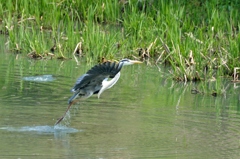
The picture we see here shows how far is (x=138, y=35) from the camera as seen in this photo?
44.3 feet

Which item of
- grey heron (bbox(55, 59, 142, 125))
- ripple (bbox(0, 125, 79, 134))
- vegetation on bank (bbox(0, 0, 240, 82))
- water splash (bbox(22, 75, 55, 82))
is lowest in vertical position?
ripple (bbox(0, 125, 79, 134))

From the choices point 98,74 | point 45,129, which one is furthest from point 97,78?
point 45,129

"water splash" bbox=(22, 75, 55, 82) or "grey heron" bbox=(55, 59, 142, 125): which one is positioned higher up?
"grey heron" bbox=(55, 59, 142, 125)

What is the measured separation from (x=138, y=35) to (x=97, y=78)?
Answer: 5335mm

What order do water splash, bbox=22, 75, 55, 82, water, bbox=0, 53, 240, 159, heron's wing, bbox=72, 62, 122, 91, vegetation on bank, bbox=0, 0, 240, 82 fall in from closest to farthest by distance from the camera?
1. water, bbox=0, 53, 240, 159
2. heron's wing, bbox=72, 62, 122, 91
3. water splash, bbox=22, 75, 55, 82
4. vegetation on bank, bbox=0, 0, 240, 82

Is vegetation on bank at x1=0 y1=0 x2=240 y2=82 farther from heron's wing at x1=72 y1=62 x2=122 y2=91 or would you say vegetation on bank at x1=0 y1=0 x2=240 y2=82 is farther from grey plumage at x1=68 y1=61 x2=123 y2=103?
heron's wing at x1=72 y1=62 x2=122 y2=91

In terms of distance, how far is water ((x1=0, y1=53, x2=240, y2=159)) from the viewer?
7.10 meters

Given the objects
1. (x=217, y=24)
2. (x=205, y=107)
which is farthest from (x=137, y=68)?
(x=205, y=107)

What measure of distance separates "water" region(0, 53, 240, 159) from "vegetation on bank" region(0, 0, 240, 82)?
0.60 m

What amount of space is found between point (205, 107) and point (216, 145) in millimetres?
2242

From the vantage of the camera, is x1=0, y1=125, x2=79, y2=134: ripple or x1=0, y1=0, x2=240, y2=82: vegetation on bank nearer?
x1=0, y1=125, x2=79, y2=134: ripple

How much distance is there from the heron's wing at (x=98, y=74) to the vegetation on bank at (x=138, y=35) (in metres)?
3.21

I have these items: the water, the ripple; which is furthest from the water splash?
the ripple

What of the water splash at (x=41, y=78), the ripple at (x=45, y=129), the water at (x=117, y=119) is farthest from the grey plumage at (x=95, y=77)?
the water splash at (x=41, y=78)
